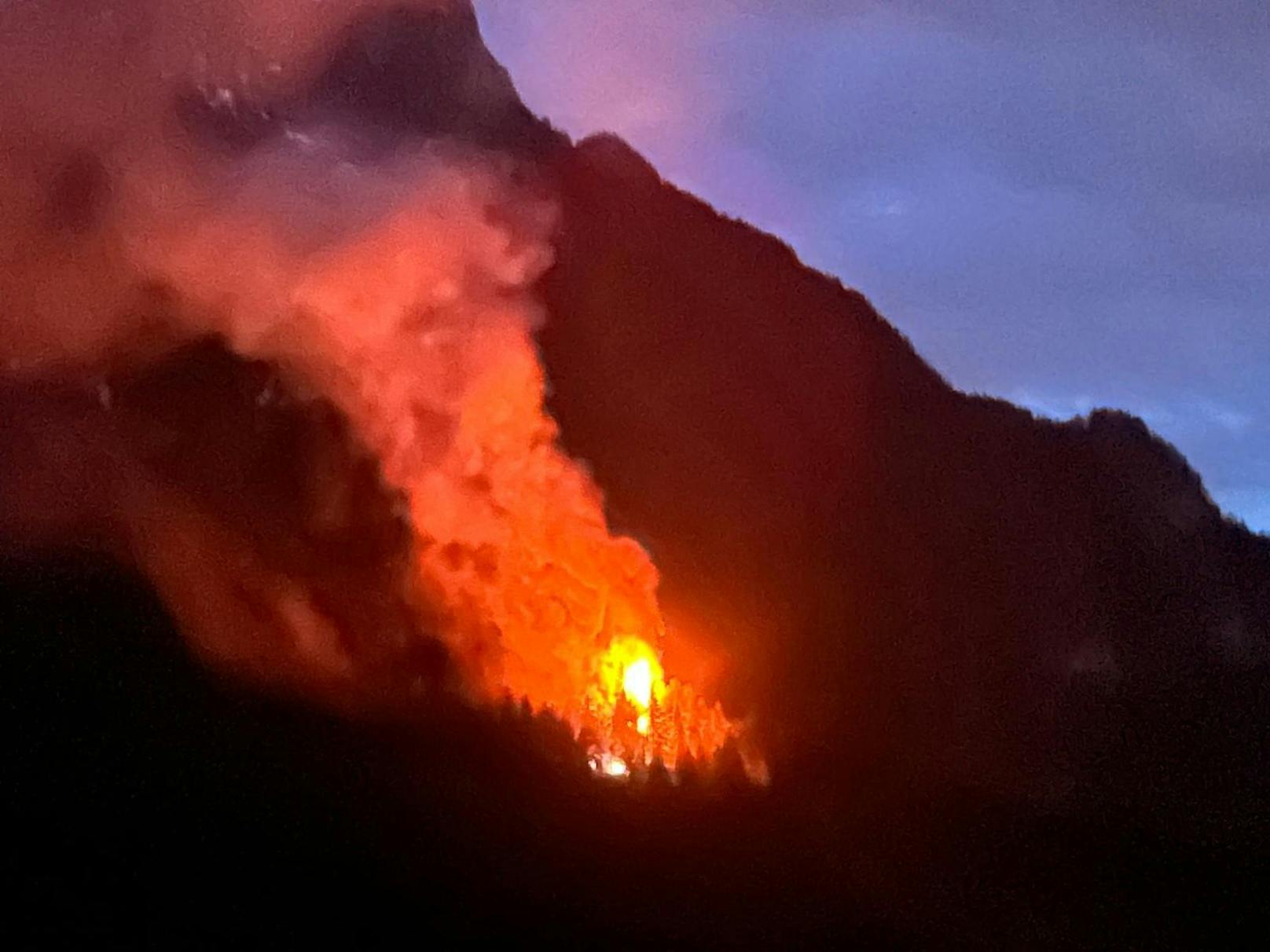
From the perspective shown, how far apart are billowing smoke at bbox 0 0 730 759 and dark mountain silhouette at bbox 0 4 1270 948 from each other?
81 mm

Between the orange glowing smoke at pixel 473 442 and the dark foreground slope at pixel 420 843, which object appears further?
the orange glowing smoke at pixel 473 442

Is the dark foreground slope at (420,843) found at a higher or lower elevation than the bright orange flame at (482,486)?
lower

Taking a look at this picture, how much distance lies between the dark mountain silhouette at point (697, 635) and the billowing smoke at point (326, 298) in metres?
0.08

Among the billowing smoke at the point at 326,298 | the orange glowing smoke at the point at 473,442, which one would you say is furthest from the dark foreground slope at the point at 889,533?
the billowing smoke at the point at 326,298

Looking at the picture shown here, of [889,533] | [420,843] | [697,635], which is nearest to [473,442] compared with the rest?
[697,635]

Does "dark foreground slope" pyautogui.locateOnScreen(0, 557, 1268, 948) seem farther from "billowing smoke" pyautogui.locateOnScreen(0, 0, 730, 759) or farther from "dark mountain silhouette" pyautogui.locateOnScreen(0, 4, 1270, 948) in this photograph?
"billowing smoke" pyautogui.locateOnScreen(0, 0, 730, 759)

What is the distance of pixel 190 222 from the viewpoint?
684 cm

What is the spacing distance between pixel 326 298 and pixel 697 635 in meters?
2.93

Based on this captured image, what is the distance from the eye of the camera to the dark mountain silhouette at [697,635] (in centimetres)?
576

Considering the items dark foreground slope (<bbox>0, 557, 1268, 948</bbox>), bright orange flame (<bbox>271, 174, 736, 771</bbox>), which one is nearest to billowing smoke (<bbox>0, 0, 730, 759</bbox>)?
bright orange flame (<bbox>271, 174, 736, 771</bbox>)

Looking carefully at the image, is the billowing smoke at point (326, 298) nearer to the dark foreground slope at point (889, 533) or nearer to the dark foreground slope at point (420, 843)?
the dark foreground slope at point (420, 843)

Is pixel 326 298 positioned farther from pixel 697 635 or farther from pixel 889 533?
pixel 889 533

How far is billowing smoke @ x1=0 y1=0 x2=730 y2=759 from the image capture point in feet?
21.8

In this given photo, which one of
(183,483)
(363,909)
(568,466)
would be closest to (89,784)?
(363,909)
